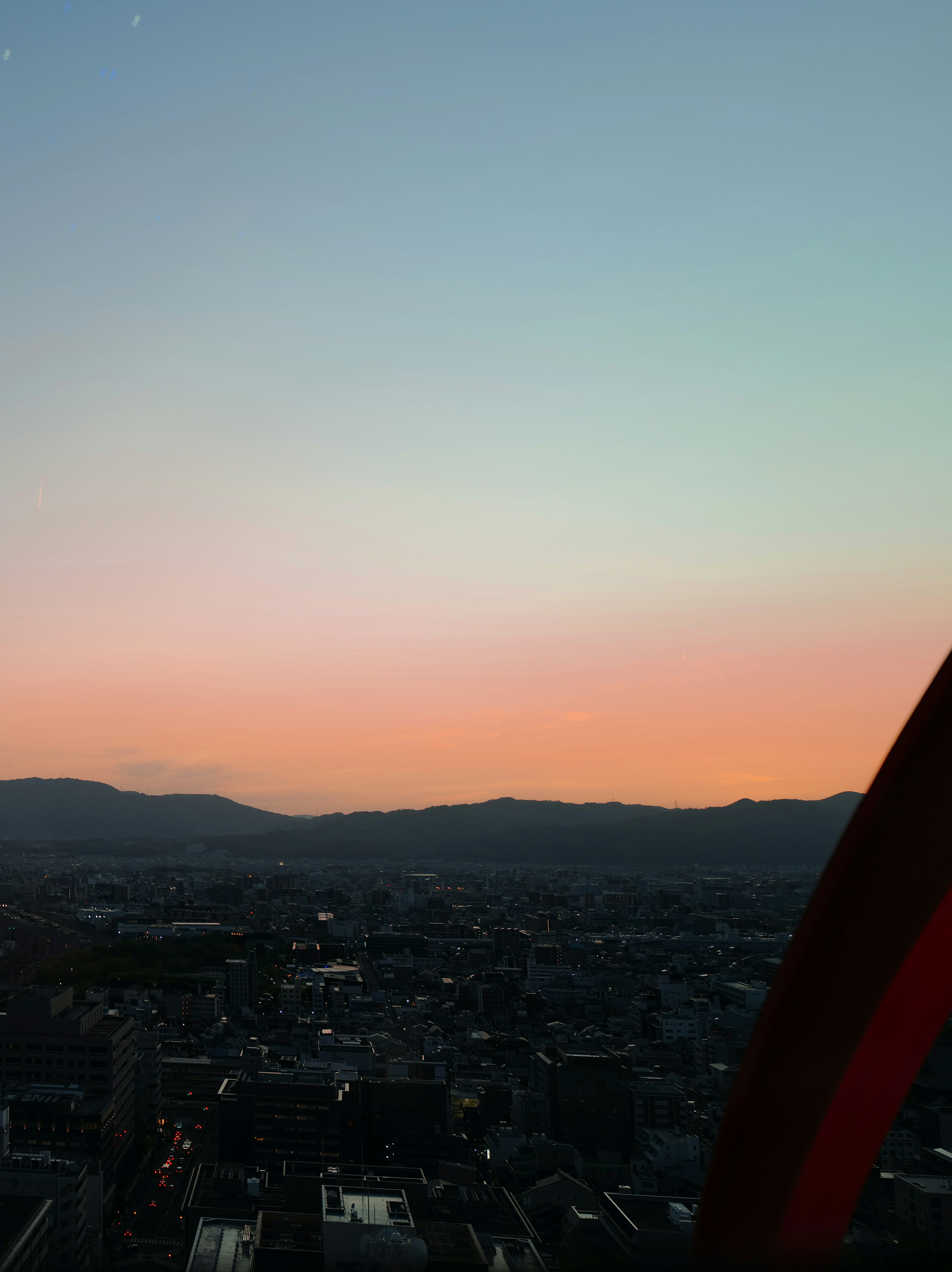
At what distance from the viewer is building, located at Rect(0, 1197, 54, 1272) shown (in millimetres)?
1969

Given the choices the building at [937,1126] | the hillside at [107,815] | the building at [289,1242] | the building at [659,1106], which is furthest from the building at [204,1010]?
the hillside at [107,815]

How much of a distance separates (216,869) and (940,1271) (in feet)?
99.9

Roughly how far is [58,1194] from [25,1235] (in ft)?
Answer: 2.05

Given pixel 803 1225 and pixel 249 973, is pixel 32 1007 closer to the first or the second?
pixel 249 973

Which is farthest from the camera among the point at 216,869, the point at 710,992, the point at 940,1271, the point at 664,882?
the point at 216,869

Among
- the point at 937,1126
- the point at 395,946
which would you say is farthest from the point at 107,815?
the point at 937,1126

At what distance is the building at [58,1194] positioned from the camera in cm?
226

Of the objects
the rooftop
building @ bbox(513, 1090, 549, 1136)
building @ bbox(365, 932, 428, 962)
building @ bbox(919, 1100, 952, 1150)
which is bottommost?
building @ bbox(365, 932, 428, 962)

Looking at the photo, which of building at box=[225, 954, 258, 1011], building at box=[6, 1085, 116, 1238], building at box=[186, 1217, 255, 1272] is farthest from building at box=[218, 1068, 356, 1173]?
building at box=[225, 954, 258, 1011]

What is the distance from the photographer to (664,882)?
22.4 meters

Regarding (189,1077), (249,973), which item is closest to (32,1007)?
(189,1077)

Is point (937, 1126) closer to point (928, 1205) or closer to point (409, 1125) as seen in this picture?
point (928, 1205)

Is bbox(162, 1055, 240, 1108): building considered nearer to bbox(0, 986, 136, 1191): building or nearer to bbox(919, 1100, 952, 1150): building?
bbox(0, 986, 136, 1191): building

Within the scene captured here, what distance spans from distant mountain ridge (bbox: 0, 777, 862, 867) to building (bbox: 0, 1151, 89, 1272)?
17.5m
